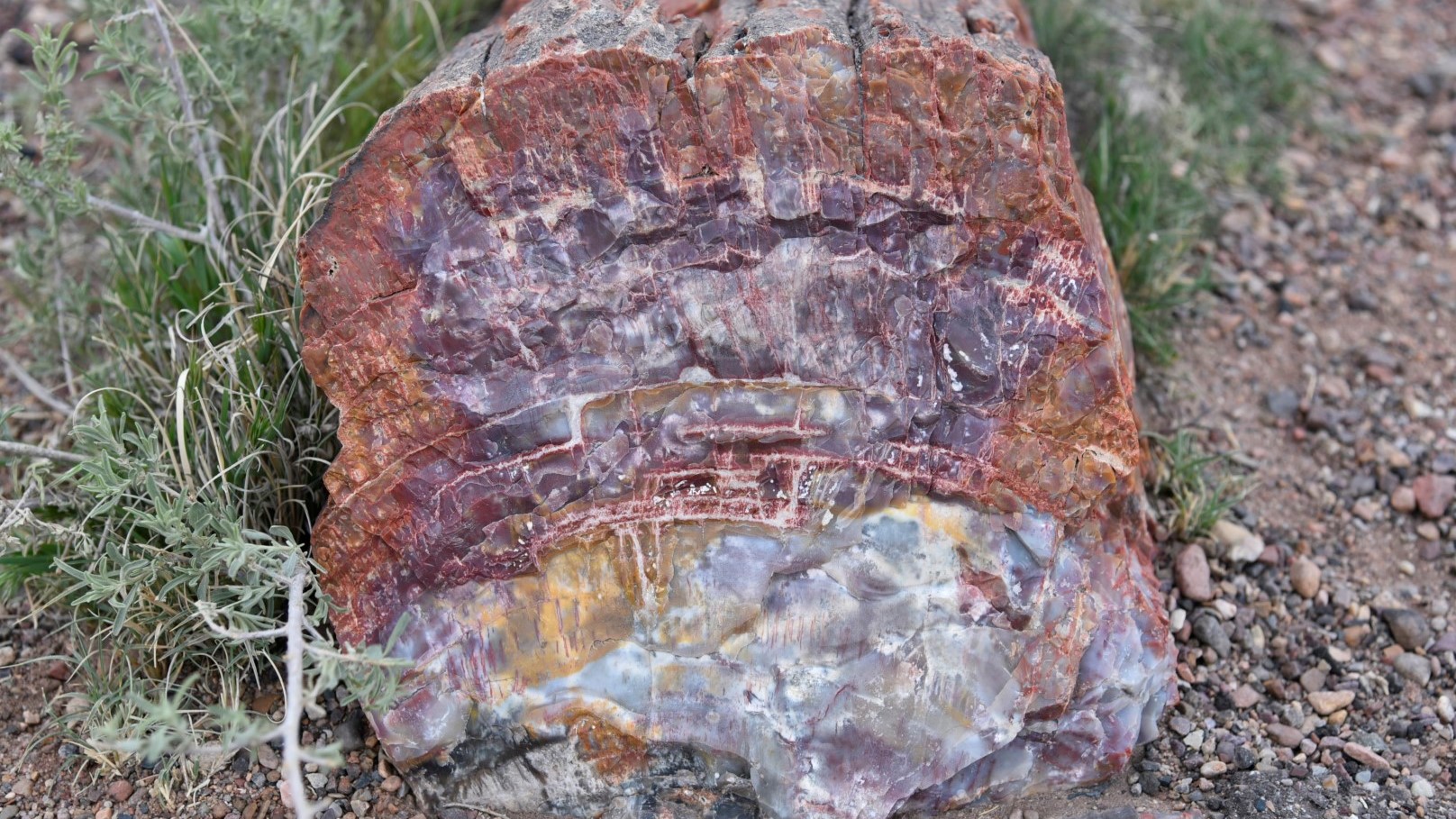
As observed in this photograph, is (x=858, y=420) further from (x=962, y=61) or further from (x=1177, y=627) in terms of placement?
(x=1177, y=627)

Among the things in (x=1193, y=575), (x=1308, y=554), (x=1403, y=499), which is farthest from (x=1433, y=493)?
(x=1193, y=575)

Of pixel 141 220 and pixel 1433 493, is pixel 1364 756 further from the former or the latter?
pixel 141 220

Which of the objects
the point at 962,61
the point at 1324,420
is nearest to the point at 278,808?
the point at 962,61

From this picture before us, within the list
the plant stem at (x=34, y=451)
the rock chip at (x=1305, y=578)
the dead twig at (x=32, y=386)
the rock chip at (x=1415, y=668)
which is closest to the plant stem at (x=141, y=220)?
the dead twig at (x=32, y=386)

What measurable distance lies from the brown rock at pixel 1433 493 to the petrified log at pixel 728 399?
1.28 meters

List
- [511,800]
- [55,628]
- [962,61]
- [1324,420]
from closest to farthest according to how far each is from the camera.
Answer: [962,61] → [511,800] → [55,628] → [1324,420]

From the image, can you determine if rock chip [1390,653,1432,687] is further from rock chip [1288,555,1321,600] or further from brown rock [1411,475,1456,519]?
brown rock [1411,475,1456,519]

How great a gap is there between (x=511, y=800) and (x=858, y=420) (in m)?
0.98

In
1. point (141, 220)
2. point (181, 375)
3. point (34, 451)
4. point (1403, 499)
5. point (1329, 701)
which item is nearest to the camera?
point (34, 451)

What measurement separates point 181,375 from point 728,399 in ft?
3.72

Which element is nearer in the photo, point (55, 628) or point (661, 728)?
point (661, 728)

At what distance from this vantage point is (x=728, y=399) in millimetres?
2393

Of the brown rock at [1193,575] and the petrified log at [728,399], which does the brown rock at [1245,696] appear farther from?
the petrified log at [728,399]

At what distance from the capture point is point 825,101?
2.32 meters
